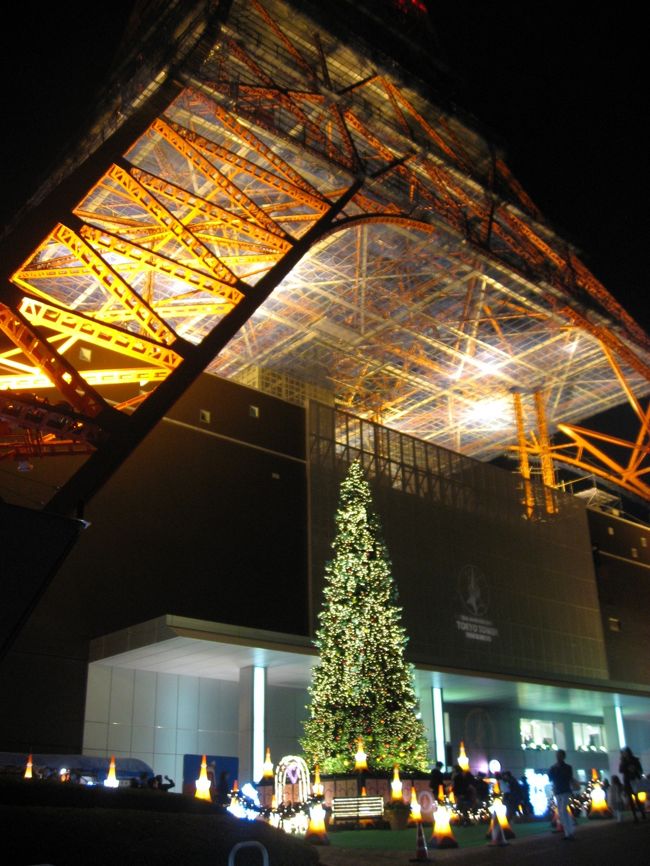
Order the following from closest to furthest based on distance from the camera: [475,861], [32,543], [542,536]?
[475,861] → [32,543] → [542,536]

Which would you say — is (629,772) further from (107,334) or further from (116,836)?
(107,334)

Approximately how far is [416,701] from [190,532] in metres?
11.7

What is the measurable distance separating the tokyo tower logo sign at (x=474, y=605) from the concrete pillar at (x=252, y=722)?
38.4ft

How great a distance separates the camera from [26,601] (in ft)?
47.8

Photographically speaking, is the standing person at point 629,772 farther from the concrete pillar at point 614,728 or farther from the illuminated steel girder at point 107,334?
the concrete pillar at point 614,728

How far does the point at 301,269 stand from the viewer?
3638cm

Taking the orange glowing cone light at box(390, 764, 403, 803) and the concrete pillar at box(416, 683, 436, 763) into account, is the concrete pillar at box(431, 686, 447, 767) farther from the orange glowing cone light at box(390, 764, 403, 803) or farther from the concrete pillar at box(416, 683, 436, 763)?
the orange glowing cone light at box(390, 764, 403, 803)

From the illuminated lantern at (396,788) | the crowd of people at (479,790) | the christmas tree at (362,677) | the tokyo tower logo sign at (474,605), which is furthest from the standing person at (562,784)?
the tokyo tower logo sign at (474,605)

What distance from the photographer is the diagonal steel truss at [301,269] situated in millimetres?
22391

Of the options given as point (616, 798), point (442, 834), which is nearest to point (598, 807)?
point (616, 798)

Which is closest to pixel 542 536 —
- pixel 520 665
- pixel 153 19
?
pixel 520 665

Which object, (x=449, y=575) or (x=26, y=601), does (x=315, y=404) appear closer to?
(x=449, y=575)

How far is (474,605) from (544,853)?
88.3 feet

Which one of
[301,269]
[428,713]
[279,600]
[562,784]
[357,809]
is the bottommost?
[357,809]
